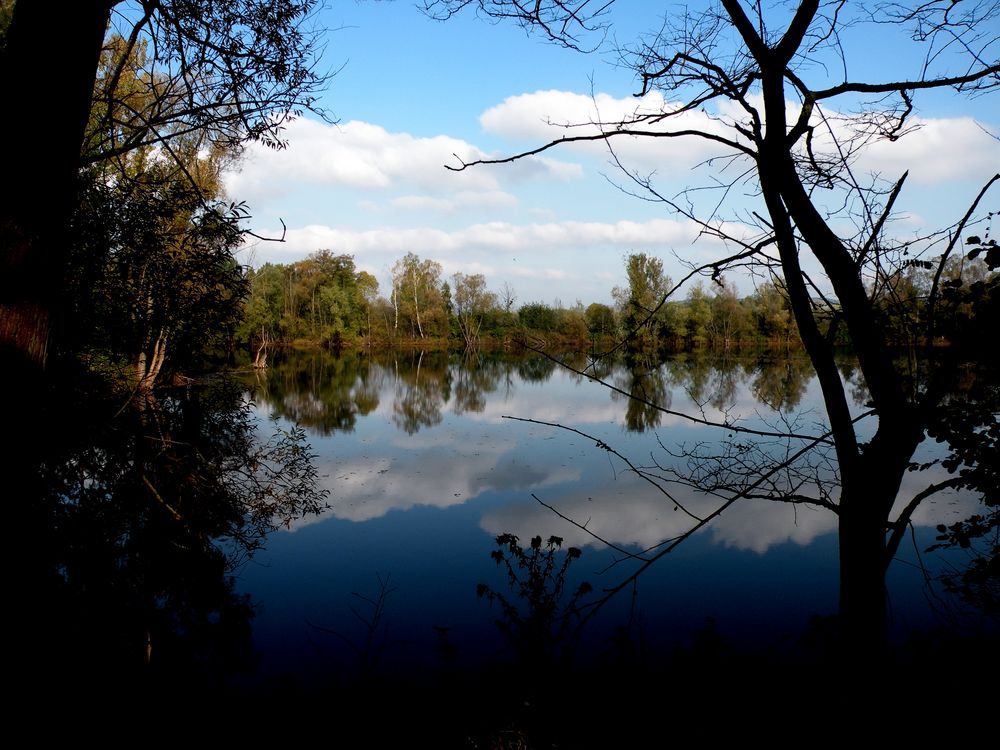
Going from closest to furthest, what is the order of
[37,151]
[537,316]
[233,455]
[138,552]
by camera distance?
[37,151]
[138,552]
[233,455]
[537,316]

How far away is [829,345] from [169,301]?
7.70 m

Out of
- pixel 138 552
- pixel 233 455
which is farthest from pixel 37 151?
pixel 233 455

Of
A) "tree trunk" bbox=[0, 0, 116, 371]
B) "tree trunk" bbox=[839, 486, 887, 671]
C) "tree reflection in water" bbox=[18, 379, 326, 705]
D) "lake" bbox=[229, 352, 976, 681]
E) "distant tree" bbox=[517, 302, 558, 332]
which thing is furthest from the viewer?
"distant tree" bbox=[517, 302, 558, 332]

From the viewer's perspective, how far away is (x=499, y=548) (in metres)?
7.05

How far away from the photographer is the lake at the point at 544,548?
4.71m

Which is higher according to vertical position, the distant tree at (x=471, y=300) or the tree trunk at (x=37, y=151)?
the distant tree at (x=471, y=300)

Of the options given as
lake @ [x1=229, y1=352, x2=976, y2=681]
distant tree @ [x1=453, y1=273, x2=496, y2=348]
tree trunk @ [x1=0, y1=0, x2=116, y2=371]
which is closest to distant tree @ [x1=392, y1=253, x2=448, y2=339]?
distant tree @ [x1=453, y1=273, x2=496, y2=348]

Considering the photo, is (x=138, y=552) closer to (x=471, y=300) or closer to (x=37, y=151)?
(x=37, y=151)

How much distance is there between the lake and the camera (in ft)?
15.4

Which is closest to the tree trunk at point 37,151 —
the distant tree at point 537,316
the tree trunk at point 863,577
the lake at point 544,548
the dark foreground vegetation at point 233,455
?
the dark foreground vegetation at point 233,455

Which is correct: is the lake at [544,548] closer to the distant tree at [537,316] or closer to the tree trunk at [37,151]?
the tree trunk at [37,151]

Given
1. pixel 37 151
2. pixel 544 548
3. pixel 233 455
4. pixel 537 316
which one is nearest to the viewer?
pixel 37 151

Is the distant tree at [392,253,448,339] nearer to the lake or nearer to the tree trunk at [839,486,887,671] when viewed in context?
the lake

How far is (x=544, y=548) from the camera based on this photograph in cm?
705
